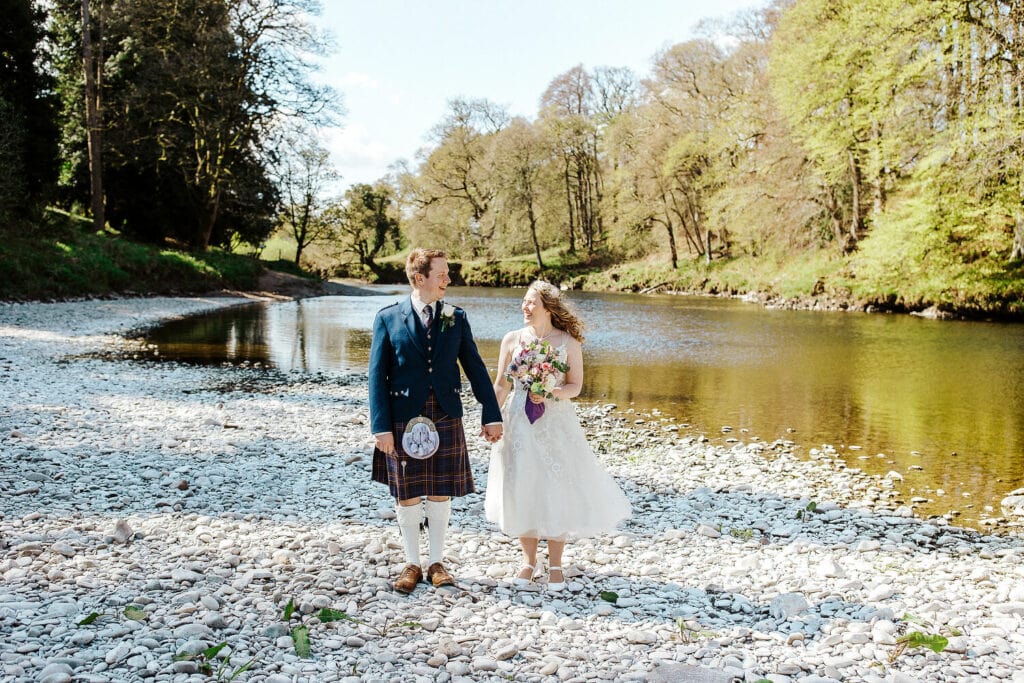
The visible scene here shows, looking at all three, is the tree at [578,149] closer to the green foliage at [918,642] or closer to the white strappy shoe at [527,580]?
the white strappy shoe at [527,580]

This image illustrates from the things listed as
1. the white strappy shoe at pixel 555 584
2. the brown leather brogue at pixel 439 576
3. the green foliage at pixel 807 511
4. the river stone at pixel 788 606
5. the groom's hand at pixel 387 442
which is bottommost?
the green foliage at pixel 807 511

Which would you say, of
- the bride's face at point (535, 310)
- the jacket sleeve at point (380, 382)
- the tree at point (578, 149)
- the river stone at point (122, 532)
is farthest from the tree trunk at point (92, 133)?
the tree at point (578, 149)

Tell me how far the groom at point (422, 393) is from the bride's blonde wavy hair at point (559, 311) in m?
0.67

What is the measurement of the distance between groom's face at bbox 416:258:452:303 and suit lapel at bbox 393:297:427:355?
111 mm

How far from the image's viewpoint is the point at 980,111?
83.2 feet

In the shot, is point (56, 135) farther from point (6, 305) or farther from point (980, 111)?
point (980, 111)

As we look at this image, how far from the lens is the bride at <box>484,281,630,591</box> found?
17.5 feet

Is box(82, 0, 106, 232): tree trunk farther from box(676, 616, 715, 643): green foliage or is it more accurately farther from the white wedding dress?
box(676, 616, 715, 643): green foliage

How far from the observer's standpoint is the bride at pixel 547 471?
533 cm

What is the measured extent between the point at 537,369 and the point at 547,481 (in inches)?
32.8

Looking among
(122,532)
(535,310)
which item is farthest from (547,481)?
(122,532)

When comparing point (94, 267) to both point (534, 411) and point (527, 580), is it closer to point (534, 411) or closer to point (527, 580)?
point (534, 411)

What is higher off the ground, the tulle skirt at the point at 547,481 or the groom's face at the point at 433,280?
the groom's face at the point at 433,280

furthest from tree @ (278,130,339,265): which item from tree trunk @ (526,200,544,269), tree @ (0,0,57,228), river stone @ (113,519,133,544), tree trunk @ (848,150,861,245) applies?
river stone @ (113,519,133,544)
